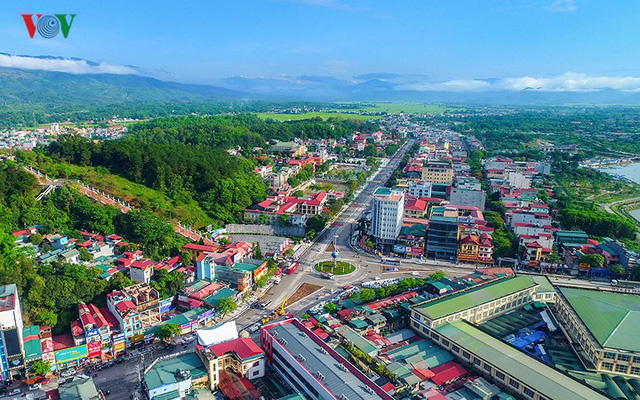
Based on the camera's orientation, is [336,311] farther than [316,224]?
No

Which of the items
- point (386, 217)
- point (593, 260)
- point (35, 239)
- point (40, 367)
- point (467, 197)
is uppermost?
point (35, 239)

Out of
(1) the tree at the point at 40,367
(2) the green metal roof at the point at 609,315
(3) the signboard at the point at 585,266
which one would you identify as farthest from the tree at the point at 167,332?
(3) the signboard at the point at 585,266

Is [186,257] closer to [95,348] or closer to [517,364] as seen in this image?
[95,348]

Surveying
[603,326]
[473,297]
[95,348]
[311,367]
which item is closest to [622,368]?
[603,326]

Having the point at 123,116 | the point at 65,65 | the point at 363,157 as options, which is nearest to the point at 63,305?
the point at 363,157

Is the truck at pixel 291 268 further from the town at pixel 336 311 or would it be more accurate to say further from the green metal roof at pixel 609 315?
the green metal roof at pixel 609 315

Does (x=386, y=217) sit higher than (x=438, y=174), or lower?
higher

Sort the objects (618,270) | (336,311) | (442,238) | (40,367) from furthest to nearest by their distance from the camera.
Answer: (442,238) → (618,270) → (336,311) → (40,367)
